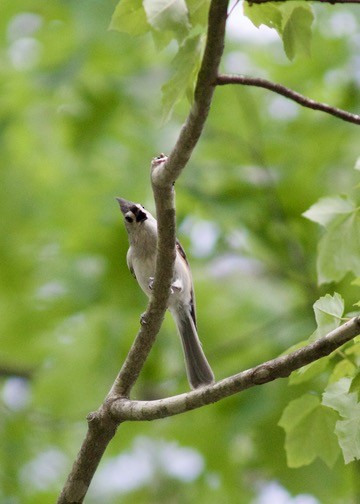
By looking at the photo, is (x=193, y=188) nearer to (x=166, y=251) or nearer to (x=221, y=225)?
(x=221, y=225)

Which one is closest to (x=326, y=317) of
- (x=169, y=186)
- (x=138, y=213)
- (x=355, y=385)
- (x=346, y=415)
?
(x=355, y=385)

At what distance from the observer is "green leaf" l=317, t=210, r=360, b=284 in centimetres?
349

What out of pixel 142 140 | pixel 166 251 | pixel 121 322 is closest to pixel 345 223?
pixel 166 251

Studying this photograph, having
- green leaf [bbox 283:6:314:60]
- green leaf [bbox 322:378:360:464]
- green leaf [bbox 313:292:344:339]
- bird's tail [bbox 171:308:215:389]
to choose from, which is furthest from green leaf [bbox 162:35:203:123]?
bird's tail [bbox 171:308:215:389]

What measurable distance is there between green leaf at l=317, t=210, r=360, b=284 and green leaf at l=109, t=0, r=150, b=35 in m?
1.22

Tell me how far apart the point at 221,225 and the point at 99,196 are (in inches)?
57.3

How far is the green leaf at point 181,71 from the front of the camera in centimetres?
280

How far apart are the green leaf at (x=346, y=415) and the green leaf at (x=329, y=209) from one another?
847 mm

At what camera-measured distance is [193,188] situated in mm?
6824

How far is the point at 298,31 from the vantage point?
2934 millimetres

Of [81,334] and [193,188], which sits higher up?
[193,188]

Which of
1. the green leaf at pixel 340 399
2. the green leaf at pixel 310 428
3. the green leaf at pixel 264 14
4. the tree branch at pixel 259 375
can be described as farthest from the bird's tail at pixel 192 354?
the green leaf at pixel 264 14

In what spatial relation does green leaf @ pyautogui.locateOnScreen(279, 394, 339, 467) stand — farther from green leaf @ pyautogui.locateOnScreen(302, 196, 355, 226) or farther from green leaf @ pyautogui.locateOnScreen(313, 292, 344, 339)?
green leaf @ pyautogui.locateOnScreen(302, 196, 355, 226)

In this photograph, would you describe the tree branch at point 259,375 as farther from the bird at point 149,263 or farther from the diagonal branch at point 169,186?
the bird at point 149,263
